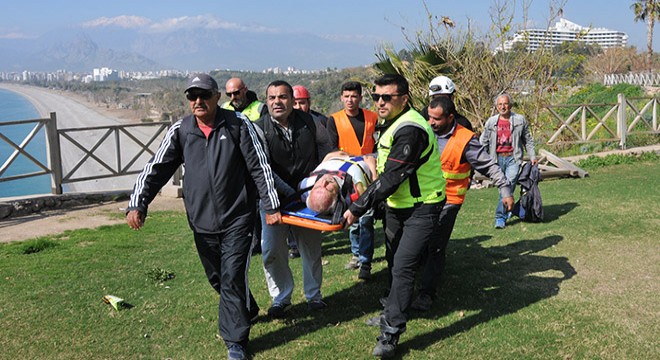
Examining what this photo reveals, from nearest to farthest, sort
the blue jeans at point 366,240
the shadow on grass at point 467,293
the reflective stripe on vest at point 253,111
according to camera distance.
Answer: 1. the shadow on grass at point 467,293
2. the blue jeans at point 366,240
3. the reflective stripe on vest at point 253,111

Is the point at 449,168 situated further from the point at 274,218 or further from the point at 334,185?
the point at 274,218

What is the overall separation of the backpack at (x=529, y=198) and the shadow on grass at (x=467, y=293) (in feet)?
4.99

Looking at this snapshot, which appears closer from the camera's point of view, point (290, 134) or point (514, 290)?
point (290, 134)

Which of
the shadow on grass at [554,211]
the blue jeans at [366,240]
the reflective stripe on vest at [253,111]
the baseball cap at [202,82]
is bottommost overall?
the shadow on grass at [554,211]

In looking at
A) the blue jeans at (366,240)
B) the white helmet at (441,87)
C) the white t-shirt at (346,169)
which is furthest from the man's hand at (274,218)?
the white helmet at (441,87)

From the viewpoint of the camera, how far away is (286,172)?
567 cm

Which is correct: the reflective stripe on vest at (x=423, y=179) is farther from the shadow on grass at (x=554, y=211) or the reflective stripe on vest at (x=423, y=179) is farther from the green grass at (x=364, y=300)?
the shadow on grass at (x=554, y=211)

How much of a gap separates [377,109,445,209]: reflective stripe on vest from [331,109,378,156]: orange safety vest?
1.40 meters

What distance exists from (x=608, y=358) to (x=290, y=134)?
10.4 ft

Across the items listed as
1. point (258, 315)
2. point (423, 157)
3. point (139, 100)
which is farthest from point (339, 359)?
point (139, 100)

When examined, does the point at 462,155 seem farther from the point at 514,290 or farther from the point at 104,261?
the point at 104,261

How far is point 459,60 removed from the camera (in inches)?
607

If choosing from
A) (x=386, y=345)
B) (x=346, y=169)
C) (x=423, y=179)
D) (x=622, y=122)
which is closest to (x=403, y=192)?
(x=423, y=179)

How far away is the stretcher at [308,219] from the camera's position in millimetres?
4740
